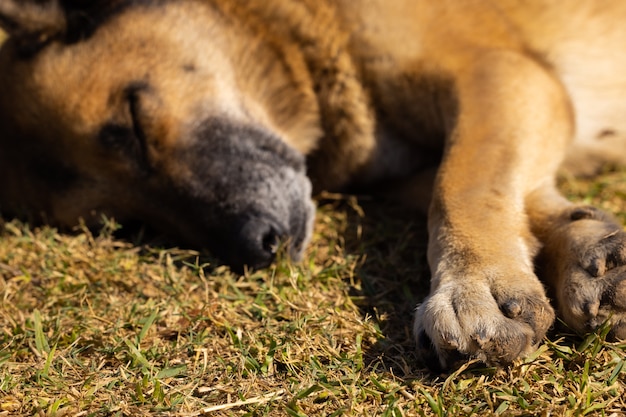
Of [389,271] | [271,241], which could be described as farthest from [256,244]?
[389,271]

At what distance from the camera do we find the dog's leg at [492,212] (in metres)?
1.99

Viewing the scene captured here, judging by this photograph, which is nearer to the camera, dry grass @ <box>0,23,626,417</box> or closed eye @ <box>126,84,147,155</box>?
dry grass @ <box>0,23,626,417</box>

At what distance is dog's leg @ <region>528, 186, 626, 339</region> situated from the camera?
2.01 metres

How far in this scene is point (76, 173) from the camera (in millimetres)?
3016

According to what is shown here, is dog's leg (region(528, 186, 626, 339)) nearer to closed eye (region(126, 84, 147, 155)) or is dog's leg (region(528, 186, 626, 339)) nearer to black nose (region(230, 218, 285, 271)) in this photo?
black nose (region(230, 218, 285, 271))

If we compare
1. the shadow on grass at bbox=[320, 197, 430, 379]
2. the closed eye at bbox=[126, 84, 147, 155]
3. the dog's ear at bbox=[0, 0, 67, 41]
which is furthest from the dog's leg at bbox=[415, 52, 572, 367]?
the dog's ear at bbox=[0, 0, 67, 41]

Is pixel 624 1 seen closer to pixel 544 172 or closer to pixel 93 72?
pixel 544 172

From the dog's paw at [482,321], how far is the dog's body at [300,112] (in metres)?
0.25

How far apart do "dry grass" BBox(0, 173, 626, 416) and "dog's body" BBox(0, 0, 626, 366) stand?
0.59ft

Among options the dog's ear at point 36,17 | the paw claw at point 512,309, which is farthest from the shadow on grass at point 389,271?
the dog's ear at point 36,17

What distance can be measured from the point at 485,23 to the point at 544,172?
0.70m

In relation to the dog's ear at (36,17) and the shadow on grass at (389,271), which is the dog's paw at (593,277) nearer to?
the shadow on grass at (389,271)

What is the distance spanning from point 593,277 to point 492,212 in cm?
47

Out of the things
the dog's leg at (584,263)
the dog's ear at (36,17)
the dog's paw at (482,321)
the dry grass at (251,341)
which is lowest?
the dry grass at (251,341)
